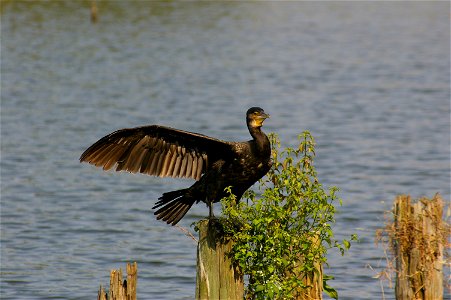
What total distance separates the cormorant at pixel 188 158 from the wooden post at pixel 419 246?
66.0 inches

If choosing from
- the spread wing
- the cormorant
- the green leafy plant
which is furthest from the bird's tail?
the green leafy plant

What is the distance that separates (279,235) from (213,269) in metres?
0.56

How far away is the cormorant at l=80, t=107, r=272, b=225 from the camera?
8.19 meters

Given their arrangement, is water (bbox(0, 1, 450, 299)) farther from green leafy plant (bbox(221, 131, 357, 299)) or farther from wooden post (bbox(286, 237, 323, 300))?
green leafy plant (bbox(221, 131, 357, 299))

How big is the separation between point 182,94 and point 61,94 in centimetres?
320

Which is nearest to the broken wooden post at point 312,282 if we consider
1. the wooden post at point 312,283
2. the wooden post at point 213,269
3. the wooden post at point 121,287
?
the wooden post at point 312,283

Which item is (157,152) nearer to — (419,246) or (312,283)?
(312,283)

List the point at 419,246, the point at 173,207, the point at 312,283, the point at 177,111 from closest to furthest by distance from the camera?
the point at 312,283
the point at 173,207
the point at 419,246
the point at 177,111

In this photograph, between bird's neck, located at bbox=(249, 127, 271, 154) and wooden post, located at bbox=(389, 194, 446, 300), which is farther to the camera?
wooden post, located at bbox=(389, 194, 446, 300)

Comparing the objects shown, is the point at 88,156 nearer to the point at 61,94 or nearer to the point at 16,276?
the point at 16,276

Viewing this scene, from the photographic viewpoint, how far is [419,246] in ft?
30.1

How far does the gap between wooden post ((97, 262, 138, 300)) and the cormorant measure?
3.18 ft

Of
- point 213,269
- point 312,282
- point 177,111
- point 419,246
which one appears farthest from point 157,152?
point 177,111

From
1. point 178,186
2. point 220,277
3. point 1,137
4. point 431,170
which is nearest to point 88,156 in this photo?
point 220,277
